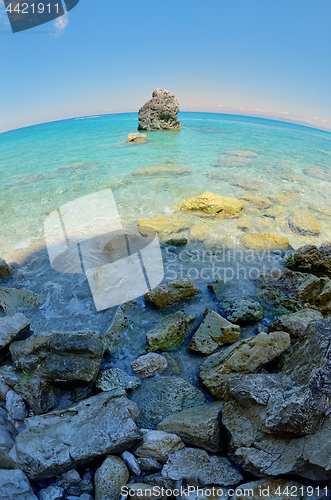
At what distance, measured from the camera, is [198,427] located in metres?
2.03

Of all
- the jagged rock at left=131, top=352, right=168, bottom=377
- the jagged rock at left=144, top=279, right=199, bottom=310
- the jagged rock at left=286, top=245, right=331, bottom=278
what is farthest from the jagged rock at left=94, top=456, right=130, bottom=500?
the jagged rock at left=286, top=245, right=331, bottom=278

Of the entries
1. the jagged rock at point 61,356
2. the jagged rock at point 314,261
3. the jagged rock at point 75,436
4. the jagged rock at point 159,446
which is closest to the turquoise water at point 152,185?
the jagged rock at point 314,261

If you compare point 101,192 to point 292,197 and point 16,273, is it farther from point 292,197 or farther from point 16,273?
point 292,197

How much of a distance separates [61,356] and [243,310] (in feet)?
7.96

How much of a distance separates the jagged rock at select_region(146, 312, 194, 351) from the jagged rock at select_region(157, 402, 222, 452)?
1.03 meters

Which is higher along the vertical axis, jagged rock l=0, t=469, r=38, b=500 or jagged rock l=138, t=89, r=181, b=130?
jagged rock l=138, t=89, r=181, b=130

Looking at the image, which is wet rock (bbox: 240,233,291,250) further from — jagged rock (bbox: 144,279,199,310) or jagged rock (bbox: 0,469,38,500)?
jagged rock (bbox: 0,469,38,500)

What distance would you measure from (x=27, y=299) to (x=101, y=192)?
6.56m

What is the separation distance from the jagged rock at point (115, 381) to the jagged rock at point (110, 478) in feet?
2.47

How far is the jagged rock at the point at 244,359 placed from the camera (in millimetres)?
2602

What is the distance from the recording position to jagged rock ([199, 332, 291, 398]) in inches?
102

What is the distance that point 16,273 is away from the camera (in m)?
4.88

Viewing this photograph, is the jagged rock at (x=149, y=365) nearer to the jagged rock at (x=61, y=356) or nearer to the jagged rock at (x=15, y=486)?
the jagged rock at (x=61, y=356)

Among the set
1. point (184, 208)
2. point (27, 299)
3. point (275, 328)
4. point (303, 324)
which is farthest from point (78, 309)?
point (184, 208)
